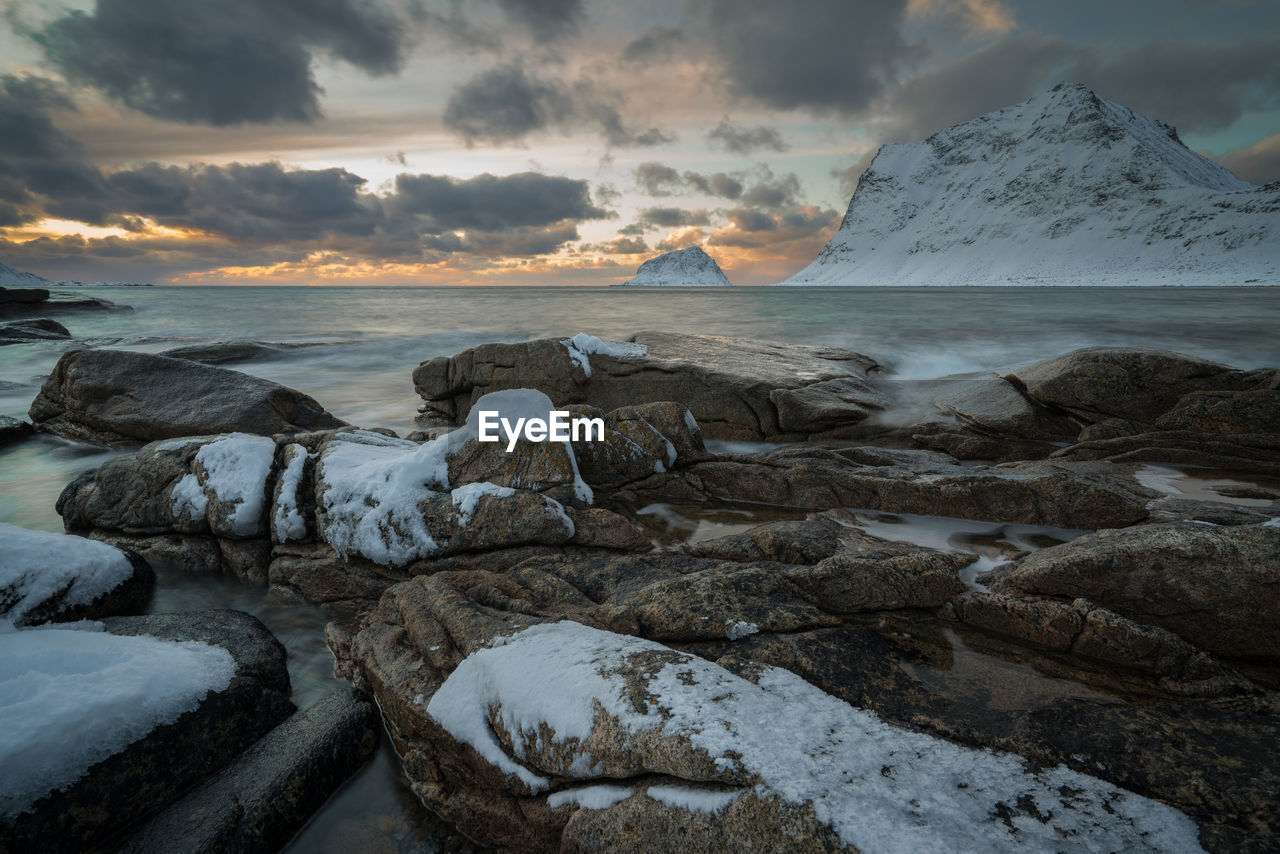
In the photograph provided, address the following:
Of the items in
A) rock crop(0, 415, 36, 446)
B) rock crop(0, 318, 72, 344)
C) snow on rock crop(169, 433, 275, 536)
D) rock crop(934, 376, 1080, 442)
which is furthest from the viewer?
rock crop(0, 318, 72, 344)

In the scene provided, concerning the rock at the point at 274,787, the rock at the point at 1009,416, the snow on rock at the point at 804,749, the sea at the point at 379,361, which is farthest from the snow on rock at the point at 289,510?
the rock at the point at 1009,416

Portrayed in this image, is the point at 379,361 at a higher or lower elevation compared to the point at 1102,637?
lower

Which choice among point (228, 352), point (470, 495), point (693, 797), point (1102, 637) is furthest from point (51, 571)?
point (228, 352)

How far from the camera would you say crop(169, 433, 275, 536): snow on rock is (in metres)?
4.82

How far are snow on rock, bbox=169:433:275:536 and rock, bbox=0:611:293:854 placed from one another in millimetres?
1277

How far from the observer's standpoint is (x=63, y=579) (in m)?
3.72

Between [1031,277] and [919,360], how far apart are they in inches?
6452

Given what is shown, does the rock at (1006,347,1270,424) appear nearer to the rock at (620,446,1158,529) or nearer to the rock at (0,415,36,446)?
the rock at (620,446,1158,529)

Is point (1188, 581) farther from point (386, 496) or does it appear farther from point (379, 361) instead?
point (379, 361)

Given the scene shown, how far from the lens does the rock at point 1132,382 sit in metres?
7.17

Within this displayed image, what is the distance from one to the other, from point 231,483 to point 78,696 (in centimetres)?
268

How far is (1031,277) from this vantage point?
477ft

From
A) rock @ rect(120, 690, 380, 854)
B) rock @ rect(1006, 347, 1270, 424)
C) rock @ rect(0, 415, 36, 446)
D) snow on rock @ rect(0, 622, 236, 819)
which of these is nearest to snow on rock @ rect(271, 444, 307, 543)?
snow on rock @ rect(0, 622, 236, 819)

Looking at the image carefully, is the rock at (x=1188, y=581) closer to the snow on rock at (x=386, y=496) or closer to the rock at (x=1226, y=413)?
the snow on rock at (x=386, y=496)
